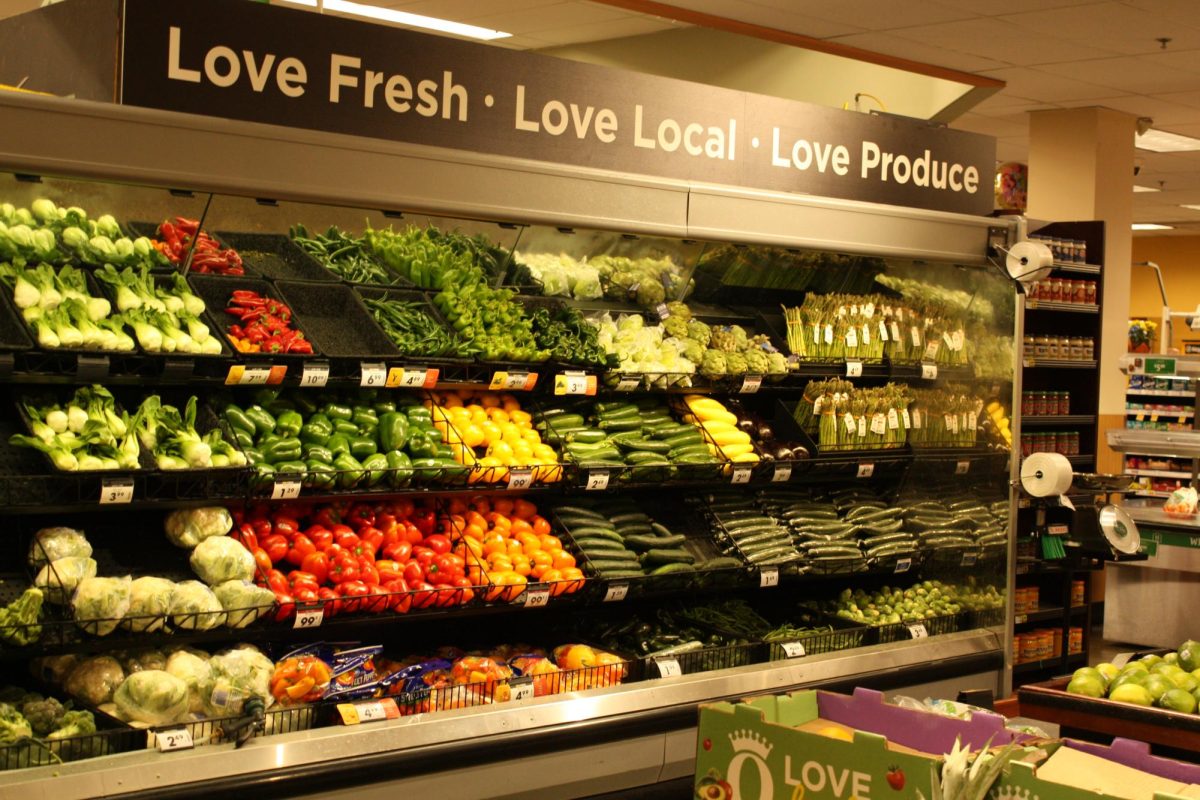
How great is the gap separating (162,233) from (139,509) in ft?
2.75

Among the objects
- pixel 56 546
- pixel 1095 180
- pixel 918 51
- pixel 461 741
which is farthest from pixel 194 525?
pixel 1095 180

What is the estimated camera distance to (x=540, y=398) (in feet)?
15.8

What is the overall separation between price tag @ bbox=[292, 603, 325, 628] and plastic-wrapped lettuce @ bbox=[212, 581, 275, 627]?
11 cm

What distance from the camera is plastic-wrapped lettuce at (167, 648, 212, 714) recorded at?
11.5 ft

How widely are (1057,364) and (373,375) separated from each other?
19.1 ft

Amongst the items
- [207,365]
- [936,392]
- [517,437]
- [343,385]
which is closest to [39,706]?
[207,365]

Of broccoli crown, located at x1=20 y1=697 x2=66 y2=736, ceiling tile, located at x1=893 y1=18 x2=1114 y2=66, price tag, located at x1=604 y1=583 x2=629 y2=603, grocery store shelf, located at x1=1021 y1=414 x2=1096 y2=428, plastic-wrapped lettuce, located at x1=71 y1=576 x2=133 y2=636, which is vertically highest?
ceiling tile, located at x1=893 y1=18 x2=1114 y2=66

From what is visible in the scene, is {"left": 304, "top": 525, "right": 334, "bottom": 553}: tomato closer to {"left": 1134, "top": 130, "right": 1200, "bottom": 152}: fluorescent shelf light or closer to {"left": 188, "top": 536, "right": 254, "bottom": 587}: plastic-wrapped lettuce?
{"left": 188, "top": 536, "right": 254, "bottom": 587}: plastic-wrapped lettuce

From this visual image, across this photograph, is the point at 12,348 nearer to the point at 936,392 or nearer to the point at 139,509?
the point at 139,509

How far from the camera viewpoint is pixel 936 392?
18.1 feet

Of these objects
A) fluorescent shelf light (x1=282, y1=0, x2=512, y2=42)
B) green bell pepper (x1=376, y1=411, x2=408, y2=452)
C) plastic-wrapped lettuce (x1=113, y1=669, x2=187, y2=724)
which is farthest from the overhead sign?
fluorescent shelf light (x1=282, y1=0, x2=512, y2=42)

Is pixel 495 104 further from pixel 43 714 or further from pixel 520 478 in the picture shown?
pixel 43 714

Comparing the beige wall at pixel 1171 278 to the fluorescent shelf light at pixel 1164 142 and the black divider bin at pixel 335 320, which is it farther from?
the black divider bin at pixel 335 320

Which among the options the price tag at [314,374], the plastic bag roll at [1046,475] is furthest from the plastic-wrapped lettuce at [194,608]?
the plastic bag roll at [1046,475]
